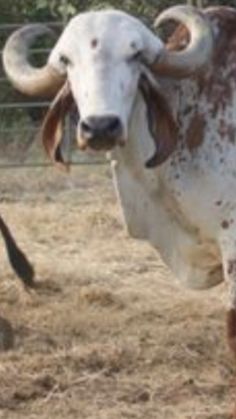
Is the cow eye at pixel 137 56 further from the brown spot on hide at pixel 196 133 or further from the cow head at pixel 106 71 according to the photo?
the brown spot on hide at pixel 196 133

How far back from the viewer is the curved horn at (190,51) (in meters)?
4.95

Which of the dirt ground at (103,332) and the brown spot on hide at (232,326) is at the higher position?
the brown spot on hide at (232,326)

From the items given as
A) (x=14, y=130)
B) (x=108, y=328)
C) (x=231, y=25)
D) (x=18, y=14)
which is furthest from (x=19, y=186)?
(x=231, y=25)

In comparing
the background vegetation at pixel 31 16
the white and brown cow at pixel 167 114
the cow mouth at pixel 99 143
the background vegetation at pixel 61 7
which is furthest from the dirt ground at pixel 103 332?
the background vegetation at pixel 61 7

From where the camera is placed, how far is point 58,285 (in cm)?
754

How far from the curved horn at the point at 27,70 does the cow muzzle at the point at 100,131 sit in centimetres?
44

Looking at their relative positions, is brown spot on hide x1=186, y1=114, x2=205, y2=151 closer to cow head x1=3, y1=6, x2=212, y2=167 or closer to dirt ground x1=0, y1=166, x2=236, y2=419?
cow head x1=3, y1=6, x2=212, y2=167

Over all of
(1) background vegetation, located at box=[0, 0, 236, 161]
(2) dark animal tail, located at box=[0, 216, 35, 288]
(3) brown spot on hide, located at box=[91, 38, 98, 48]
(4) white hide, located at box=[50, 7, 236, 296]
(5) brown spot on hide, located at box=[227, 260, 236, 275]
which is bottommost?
(1) background vegetation, located at box=[0, 0, 236, 161]

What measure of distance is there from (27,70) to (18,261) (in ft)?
7.81

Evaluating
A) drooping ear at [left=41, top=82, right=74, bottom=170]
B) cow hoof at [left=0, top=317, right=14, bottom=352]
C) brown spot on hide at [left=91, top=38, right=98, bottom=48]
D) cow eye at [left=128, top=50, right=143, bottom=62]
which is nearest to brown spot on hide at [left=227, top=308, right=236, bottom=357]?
drooping ear at [left=41, top=82, right=74, bottom=170]

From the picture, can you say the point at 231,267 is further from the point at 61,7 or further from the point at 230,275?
the point at 61,7

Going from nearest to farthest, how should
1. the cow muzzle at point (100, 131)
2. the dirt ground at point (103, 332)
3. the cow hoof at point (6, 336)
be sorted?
the cow muzzle at point (100, 131) → the dirt ground at point (103, 332) → the cow hoof at point (6, 336)

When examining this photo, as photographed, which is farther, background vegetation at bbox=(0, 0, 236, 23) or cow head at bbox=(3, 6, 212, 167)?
background vegetation at bbox=(0, 0, 236, 23)

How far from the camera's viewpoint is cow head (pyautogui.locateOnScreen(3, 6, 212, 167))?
15.1ft
